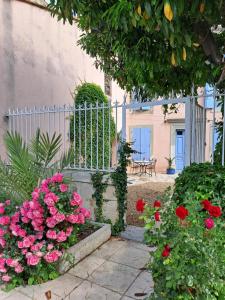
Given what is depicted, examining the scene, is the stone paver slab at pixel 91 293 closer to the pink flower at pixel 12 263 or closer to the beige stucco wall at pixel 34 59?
the pink flower at pixel 12 263

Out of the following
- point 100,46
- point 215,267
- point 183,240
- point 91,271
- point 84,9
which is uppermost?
point 100,46

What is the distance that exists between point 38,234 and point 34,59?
460cm

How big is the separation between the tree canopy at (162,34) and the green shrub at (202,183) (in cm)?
92

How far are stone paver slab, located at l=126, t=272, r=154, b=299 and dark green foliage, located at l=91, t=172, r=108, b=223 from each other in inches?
57.5

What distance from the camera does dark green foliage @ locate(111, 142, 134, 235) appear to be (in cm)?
398

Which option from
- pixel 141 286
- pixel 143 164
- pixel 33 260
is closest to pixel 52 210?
pixel 33 260

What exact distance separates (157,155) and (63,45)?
737 cm

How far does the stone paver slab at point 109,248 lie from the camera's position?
3.39 meters

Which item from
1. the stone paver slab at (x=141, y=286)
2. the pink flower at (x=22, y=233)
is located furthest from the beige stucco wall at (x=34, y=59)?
the stone paver slab at (x=141, y=286)

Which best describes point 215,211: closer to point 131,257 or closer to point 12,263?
point 131,257

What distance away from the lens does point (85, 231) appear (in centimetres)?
368

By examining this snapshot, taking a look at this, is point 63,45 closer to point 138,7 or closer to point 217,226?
point 138,7

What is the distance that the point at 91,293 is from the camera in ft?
8.28

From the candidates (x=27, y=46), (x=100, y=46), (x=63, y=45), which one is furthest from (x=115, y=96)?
(x=100, y=46)
